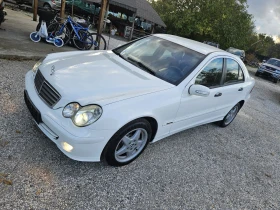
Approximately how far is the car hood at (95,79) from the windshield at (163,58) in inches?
6.8

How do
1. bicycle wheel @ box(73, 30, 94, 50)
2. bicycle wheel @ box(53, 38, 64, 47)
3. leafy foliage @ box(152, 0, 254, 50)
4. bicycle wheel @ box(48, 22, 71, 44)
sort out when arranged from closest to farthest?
bicycle wheel @ box(53, 38, 64, 47) → bicycle wheel @ box(48, 22, 71, 44) → bicycle wheel @ box(73, 30, 94, 50) → leafy foliage @ box(152, 0, 254, 50)

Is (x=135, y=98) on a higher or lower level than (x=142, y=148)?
higher

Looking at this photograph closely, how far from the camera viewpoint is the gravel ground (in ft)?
8.01

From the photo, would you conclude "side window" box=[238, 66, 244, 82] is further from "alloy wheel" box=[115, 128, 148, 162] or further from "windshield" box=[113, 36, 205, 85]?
"alloy wheel" box=[115, 128, 148, 162]

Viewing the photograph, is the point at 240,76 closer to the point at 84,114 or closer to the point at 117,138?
the point at 117,138

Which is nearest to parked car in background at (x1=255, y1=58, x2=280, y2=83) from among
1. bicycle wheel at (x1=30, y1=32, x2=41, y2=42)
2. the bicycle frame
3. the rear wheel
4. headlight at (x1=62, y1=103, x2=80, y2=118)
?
the rear wheel

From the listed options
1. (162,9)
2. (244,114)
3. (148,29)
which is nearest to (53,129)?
(244,114)

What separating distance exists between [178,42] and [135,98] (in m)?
1.73

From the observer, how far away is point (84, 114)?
2.48 metres

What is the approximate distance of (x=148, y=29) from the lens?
27656mm

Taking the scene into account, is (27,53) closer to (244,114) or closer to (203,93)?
(203,93)

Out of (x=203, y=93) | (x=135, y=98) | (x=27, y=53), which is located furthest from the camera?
(x=27, y=53)

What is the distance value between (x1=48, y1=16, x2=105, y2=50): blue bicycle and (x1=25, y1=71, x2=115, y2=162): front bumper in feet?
20.1

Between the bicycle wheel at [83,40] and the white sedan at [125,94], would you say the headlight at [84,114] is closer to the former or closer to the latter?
the white sedan at [125,94]
